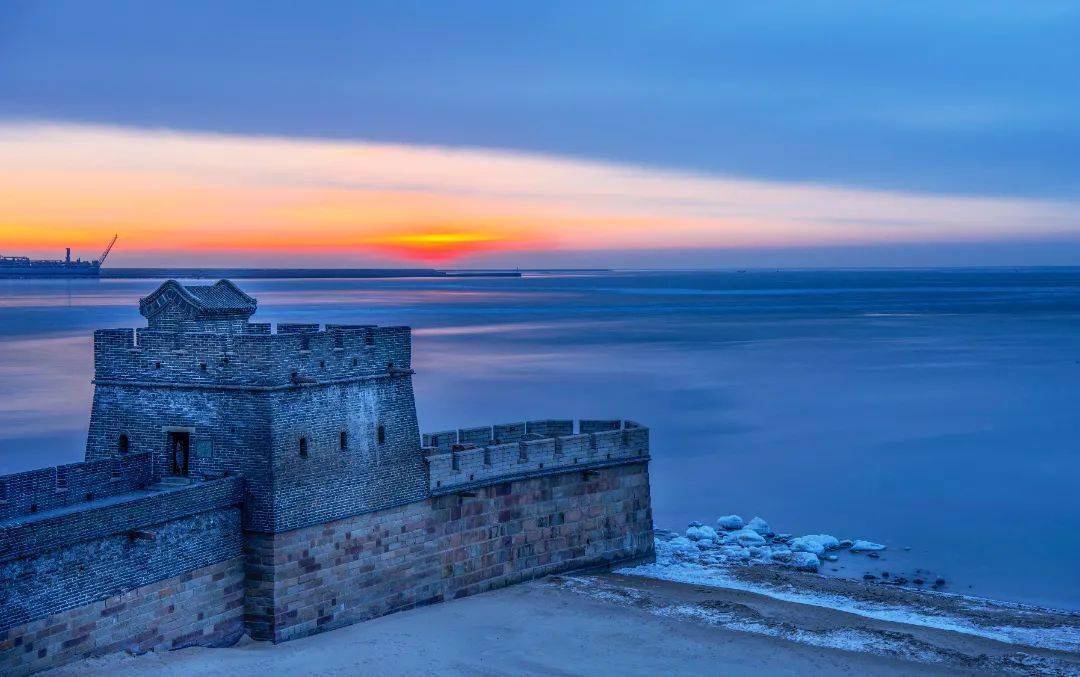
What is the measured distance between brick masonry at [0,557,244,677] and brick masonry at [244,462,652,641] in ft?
1.89

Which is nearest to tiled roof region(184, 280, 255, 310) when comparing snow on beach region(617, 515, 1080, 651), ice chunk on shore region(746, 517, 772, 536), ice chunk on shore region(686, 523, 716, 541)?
snow on beach region(617, 515, 1080, 651)

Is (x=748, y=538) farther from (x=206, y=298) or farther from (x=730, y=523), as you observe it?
(x=206, y=298)

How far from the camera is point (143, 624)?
63.2 feet

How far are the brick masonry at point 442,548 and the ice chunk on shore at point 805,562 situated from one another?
388 centimetres

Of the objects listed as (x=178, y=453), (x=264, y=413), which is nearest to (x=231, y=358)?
(x=264, y=413)

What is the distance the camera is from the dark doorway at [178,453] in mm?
22125

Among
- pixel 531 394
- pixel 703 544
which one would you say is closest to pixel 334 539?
pixel 703 544

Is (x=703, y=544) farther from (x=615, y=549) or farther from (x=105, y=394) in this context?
(x=105, y=394)

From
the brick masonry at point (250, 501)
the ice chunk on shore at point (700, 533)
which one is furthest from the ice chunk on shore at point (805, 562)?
the brick masonry at point (250, 501)

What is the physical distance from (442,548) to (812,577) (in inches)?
367

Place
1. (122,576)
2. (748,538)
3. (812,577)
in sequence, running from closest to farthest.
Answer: (122,576) → (812,577) → (748,538)

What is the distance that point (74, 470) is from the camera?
2045 centimetres

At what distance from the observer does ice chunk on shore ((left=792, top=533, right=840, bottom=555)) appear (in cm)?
3184

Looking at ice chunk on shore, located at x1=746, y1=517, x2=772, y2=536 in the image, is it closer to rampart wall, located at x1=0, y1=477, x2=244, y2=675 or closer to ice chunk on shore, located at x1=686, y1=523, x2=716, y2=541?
ice chunk on shore, located at x1=686, y1=523, x2=716, y2=541
